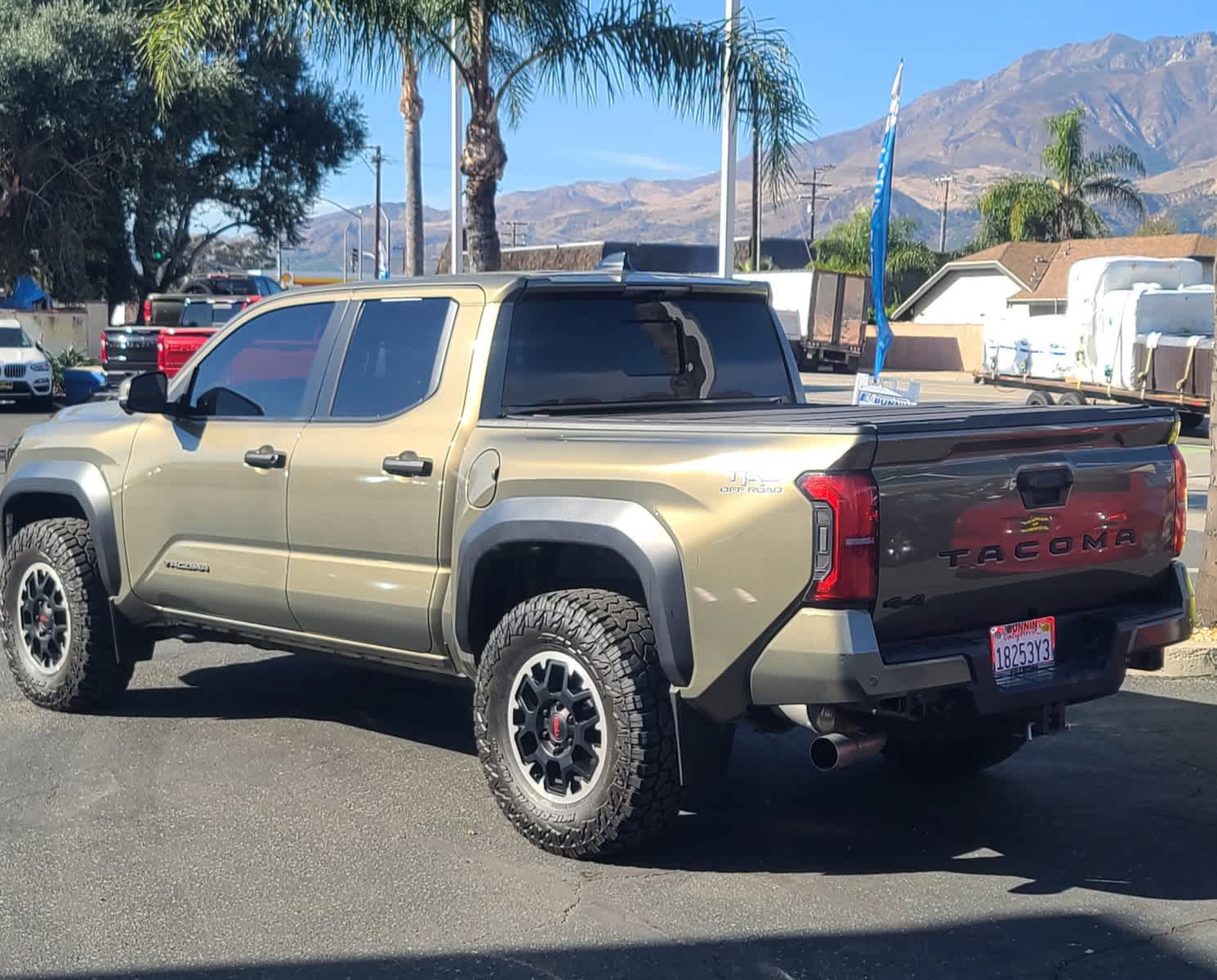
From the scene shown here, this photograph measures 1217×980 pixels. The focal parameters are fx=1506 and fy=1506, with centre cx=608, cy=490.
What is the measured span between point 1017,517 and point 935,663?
0.56 metres

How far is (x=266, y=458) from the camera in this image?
5.91 metres

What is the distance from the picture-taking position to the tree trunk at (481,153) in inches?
539

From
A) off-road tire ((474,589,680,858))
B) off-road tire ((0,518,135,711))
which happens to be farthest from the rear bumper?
off-road tire ((0,518,135,711))

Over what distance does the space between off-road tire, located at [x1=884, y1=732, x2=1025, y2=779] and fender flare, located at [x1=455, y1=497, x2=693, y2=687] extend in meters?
1.56

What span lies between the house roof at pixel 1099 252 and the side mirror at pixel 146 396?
4503cm

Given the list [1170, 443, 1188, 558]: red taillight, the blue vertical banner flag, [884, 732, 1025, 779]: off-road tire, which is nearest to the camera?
[1170, 443, 1188, 558]: red taillight

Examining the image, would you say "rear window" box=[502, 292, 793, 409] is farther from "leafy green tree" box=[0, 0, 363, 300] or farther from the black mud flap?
Answer: "leafy green tree" box=[0, 0, 363, 300]

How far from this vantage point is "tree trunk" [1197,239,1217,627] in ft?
25.8

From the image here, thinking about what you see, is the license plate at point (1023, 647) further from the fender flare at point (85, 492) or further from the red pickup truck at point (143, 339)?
the red pickup truck at point (143, 339)

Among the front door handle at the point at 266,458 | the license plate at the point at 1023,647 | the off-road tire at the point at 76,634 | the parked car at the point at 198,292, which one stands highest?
the parked car at the point at 198,292

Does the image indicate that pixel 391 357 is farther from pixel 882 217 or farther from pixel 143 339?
pixel 143 339

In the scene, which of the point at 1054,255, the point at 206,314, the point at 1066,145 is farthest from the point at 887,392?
the point at 1054,255

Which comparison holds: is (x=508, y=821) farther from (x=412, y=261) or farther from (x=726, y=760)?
(x=412, y=261)

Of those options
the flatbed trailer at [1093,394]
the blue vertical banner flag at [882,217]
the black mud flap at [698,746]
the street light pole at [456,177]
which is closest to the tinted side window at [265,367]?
the black mud flap at [698,746]
